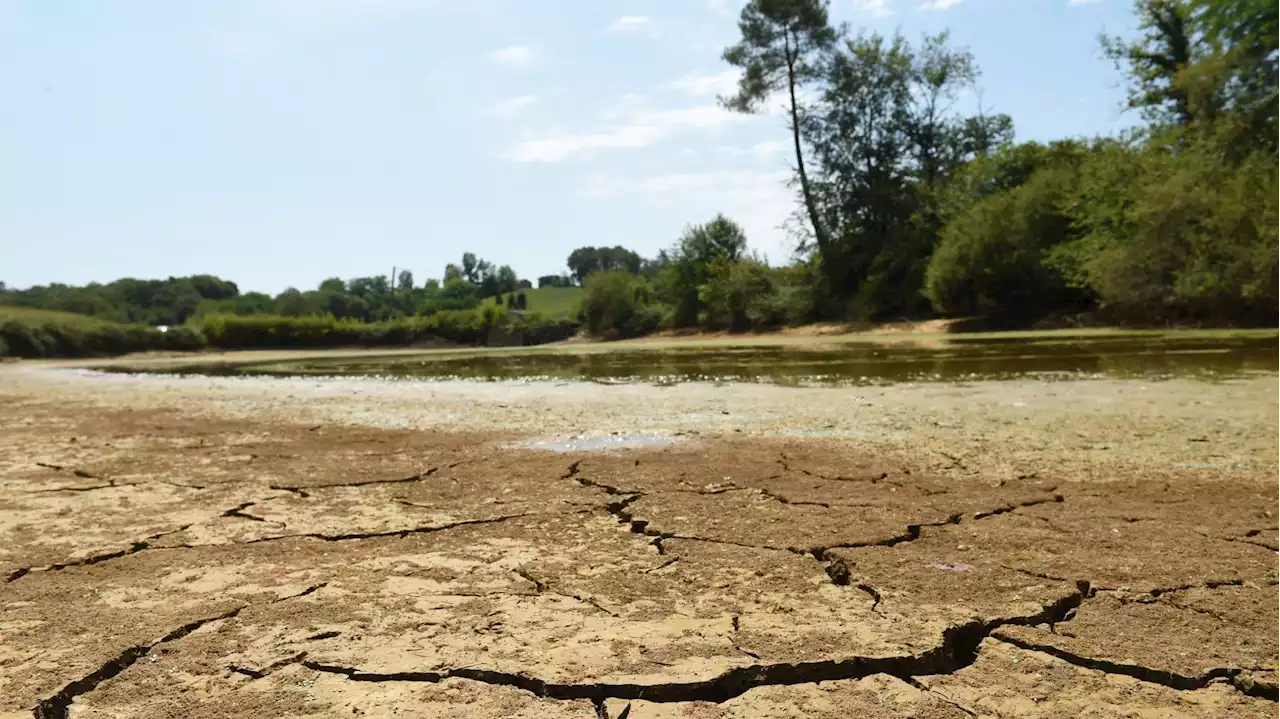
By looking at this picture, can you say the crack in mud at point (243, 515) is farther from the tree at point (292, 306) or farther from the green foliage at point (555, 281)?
the green foliage at point (555, 281)

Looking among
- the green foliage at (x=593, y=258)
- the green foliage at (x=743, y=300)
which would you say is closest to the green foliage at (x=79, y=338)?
the green foliage at (x=743, y=300)

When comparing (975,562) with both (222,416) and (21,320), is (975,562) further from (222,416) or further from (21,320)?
(21,320)

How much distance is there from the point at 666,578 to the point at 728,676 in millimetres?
673

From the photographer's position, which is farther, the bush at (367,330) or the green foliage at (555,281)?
the green foliage at (555,281)

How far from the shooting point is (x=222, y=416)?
24.2 ft

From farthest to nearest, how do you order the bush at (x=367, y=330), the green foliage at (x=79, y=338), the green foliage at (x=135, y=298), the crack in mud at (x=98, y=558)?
the green foliage at (x=135, y=298) < the bush at (x=367, y=330) < the green foliage at (x=79, y=338) < the crack in mud at (x=98, y=558)

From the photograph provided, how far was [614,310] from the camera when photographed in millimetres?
38812

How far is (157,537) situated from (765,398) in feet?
17.8

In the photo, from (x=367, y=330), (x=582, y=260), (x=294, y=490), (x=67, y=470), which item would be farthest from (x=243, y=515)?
(x=582, y=260)

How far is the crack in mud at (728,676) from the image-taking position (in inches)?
64.6

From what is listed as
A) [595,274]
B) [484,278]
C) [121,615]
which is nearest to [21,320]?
[595,274]

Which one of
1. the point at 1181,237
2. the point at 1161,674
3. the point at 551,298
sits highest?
the point at 551,298

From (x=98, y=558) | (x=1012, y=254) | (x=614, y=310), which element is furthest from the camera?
(x=614, y=310)

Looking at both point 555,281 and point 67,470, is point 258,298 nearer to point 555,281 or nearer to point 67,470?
point 555,281
